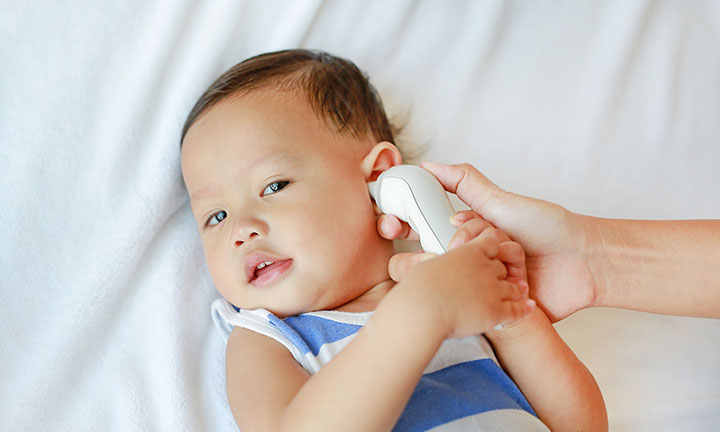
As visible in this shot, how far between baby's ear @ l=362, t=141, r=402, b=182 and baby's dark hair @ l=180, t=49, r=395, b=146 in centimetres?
6

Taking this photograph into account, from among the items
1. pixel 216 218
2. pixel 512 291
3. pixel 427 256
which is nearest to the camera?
pixel 512 291

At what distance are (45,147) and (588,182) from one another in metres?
1.22

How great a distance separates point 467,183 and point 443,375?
13.9 inches

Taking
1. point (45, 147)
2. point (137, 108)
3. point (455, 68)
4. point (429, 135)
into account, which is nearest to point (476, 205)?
point (429, 135)

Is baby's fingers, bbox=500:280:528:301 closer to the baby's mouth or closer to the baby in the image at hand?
the baby

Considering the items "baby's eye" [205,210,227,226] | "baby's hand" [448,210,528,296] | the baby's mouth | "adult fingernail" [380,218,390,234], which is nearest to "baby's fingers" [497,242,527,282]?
"baby's hand" [448,210,528,296]

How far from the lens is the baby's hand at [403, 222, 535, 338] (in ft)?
2.90

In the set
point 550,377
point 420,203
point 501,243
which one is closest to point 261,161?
point 420,203

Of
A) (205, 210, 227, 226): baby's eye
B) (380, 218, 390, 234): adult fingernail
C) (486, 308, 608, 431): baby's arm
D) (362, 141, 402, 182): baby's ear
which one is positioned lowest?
(205, 210, 227, 226): baby's eye

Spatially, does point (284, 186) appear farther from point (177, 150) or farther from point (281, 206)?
point (177, 150)

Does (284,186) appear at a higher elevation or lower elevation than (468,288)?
lower

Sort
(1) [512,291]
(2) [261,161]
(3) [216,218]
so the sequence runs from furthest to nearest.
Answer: (3) [216,218], (2) [261,161], (1) [512,291]

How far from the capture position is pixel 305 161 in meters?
1.23

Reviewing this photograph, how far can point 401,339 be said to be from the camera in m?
0.87
